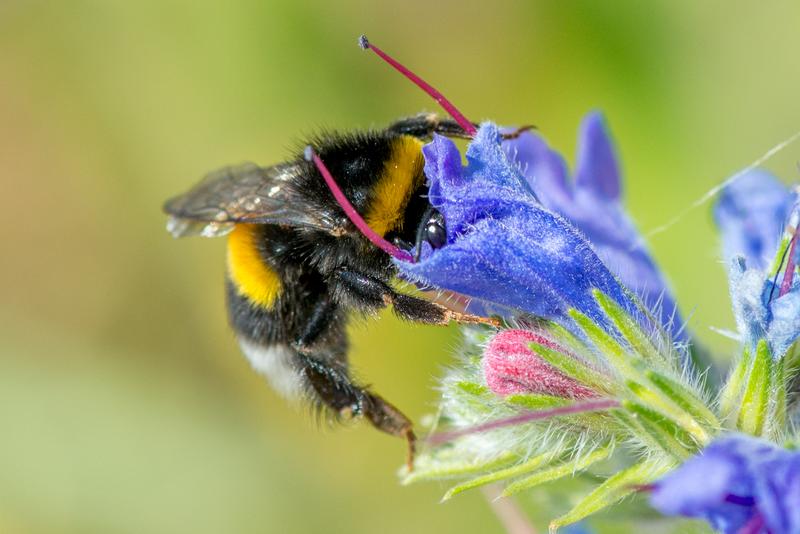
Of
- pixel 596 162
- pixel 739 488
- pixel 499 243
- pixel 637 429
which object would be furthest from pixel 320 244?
pixel 739 488

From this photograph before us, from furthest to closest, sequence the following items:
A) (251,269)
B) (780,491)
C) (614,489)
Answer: (251,269)
(614,489)
(780,491)

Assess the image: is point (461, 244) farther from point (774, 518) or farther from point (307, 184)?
point (774, 518)

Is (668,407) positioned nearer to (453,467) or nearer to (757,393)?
(757,393)

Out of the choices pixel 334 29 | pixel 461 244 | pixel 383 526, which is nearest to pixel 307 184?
pixel 461 244

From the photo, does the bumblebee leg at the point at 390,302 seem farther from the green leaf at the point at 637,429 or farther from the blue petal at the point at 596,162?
the blue petal at the point at 596,162

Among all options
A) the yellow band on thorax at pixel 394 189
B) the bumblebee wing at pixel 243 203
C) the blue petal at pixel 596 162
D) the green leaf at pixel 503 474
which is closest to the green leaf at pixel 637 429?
the green leaf at pixel 503 474

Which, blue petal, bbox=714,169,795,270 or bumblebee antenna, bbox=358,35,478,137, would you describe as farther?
blue petal, bbox=714,169,795,270

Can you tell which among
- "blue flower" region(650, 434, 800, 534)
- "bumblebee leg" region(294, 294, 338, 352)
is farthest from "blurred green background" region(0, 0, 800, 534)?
"blue flower" region(650, 434, 800, 534)

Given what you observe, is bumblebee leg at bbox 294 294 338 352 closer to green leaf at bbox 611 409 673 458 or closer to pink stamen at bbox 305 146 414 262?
pink stamen at bbox 305 146 414 262
